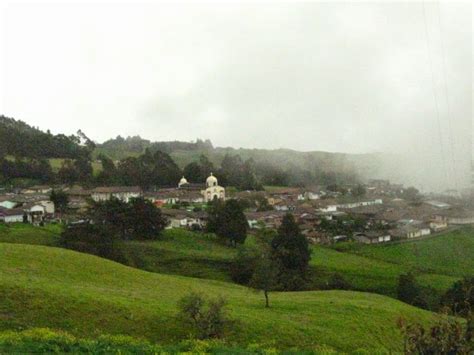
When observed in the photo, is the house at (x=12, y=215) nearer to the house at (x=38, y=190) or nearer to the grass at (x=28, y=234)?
the grass at (x=28, y=234)

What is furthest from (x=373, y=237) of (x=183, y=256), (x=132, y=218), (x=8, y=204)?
(x=8, y=204)

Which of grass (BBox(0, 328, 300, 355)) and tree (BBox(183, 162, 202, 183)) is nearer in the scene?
grass (BBox(0, 328, 300, 355))

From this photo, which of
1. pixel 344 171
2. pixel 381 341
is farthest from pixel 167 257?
pixel 344 171

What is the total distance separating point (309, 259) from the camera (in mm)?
43938

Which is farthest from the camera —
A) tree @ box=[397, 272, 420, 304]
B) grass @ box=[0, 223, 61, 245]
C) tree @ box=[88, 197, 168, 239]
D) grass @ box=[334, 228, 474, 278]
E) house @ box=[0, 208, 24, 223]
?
house @ box=[0, 208, 24, 223]

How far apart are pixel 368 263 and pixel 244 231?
12.8 m

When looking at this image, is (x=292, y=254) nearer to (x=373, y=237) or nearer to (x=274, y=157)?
(x=373, y=237)

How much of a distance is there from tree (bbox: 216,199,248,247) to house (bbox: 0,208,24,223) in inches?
906

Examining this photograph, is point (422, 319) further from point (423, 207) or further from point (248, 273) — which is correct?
point (423, 207)

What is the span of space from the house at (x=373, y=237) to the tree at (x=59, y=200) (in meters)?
36.6

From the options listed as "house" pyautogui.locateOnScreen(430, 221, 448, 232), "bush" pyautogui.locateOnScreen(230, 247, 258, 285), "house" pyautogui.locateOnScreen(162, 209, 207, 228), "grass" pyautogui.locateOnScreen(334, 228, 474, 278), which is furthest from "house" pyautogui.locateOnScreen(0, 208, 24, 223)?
"house" pyautogui.locateOnScreen(430, 221, 448, 232)

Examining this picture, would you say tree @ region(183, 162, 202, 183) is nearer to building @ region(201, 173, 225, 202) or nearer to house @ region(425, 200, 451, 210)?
building @ region(201, 173, 225, 202)

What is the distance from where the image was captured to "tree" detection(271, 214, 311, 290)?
39.9 m

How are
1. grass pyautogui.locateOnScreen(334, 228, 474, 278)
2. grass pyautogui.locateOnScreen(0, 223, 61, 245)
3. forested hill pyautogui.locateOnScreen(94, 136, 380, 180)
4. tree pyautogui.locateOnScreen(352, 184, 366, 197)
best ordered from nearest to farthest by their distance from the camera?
1. grass pyautogui.locateOnScreen(0, 223, 61, 245)
2. grass pyautogui.locateOnScreen(334, 228, 474, 278)
3. tree pyautogui.locateOnScreen(352, 184, 366, 197)
4. forested hill pyautogui.locateOnScreen(94, 136, 380, 180)
